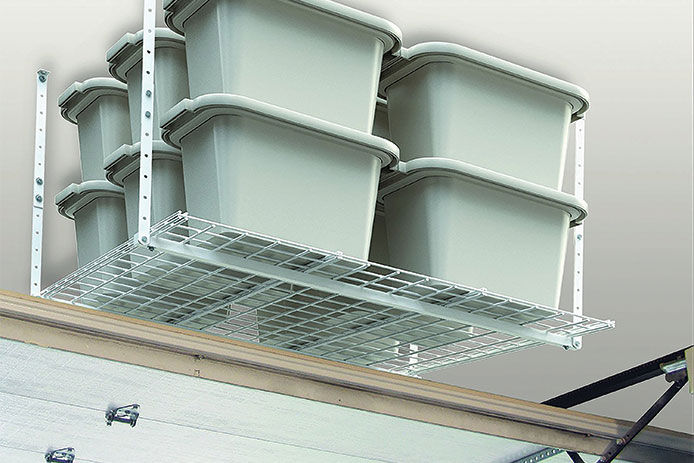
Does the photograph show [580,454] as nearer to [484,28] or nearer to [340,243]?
[340,243]

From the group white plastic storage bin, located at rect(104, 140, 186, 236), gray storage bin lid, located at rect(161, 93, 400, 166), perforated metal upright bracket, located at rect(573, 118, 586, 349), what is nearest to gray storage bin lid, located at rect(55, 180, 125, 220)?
white plastic storage bin, located at rect(104, 140, 186, 236)

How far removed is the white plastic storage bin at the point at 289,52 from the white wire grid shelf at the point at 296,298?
9.9 inches

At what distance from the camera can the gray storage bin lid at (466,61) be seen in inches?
77.4

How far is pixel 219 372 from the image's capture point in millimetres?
1703

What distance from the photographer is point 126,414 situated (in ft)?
5.94

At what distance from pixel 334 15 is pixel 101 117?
24.3 inches

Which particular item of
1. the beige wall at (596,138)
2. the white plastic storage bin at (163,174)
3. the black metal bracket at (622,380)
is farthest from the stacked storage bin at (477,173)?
the beige wall at (596,138)

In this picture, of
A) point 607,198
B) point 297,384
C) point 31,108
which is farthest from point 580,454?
point 31,108

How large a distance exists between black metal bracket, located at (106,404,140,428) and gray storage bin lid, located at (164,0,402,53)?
27.2 inches

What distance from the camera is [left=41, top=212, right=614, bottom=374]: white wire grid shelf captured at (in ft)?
5.79

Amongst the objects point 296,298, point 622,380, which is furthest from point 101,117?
point 622,380

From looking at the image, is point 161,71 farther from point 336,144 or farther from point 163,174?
point 336,144

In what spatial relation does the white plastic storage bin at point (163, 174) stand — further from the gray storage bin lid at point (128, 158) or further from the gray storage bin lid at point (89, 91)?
the gray storage bin lid at point (89, 91)

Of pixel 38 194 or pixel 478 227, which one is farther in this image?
pixel 38 194
